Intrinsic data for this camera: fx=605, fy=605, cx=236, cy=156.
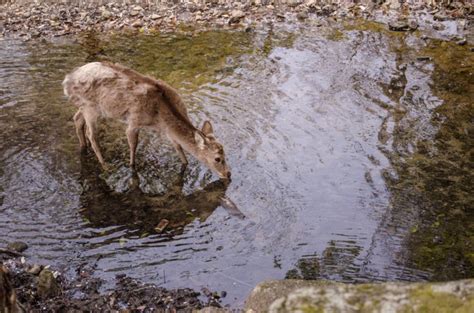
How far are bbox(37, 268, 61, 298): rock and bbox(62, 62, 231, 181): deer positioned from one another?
2.97 metres

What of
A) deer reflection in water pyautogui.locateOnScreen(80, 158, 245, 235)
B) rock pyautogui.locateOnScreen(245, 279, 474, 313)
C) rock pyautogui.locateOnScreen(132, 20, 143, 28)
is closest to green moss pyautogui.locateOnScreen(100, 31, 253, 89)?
rock pyautogui.locateOnScreen(132, 20, 143, 28)

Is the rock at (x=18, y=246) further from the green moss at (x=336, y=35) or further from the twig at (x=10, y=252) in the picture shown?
the green moss at (x=336, y=35)

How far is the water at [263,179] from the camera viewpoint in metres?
6.72

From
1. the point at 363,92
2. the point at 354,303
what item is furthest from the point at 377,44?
the point at 354,303

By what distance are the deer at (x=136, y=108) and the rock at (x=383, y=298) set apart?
17.8ft

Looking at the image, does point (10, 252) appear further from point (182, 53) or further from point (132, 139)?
point (182, 53)

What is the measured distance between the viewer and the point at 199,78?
40.4 feet

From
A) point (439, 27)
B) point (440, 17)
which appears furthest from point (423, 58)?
point (440, 17)

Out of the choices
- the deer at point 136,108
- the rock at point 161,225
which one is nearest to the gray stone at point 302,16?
the deer at point 136,108

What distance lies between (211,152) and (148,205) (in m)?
1.18

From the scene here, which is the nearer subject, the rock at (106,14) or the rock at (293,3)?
the rock at (106,14)

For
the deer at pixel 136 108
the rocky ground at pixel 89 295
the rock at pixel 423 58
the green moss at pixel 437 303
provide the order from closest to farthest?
the green moss at pixel 437 303, the rocky ground at pixel 89 295, the deer at pixel 136 108, the rock at pixel 423 58

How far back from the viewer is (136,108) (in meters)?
8.74

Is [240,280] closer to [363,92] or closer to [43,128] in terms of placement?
[43,128]
